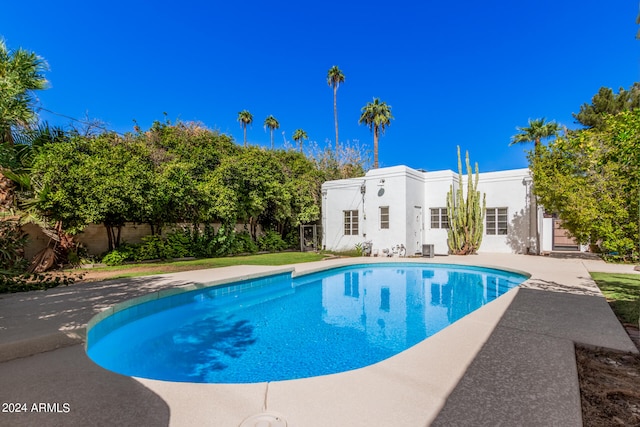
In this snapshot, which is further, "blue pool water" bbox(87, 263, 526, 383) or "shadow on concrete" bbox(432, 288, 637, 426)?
"blue pool water" bbox(87, 263, 526, 383)

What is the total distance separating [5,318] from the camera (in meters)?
4.60

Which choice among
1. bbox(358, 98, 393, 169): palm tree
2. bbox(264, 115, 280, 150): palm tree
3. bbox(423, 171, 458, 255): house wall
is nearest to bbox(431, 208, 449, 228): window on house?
bbox(423, 171, 458, 255): house wall

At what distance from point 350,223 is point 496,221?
24.9ft

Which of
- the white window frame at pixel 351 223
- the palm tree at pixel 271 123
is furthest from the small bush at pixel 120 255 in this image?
the palm tree at pixel 271 123

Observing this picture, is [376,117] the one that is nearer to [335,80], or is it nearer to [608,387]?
[335,80]

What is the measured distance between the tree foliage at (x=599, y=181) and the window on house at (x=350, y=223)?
8.55 m

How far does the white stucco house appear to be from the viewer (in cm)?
1488

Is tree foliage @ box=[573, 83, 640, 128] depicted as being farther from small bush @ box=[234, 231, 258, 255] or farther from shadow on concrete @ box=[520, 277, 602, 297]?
small bush @ box=[234, 231, 258, 255]

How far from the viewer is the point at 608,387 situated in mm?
2697

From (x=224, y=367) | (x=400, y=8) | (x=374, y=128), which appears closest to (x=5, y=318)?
(x=224, y=367)

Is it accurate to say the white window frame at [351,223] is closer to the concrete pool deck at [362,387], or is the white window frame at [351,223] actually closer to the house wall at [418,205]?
the house wall at [418,205]

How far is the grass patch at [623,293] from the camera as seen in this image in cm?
480

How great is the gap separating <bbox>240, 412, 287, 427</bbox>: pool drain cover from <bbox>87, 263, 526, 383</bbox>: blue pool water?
176 centimetres

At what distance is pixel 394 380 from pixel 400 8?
64.3ft
